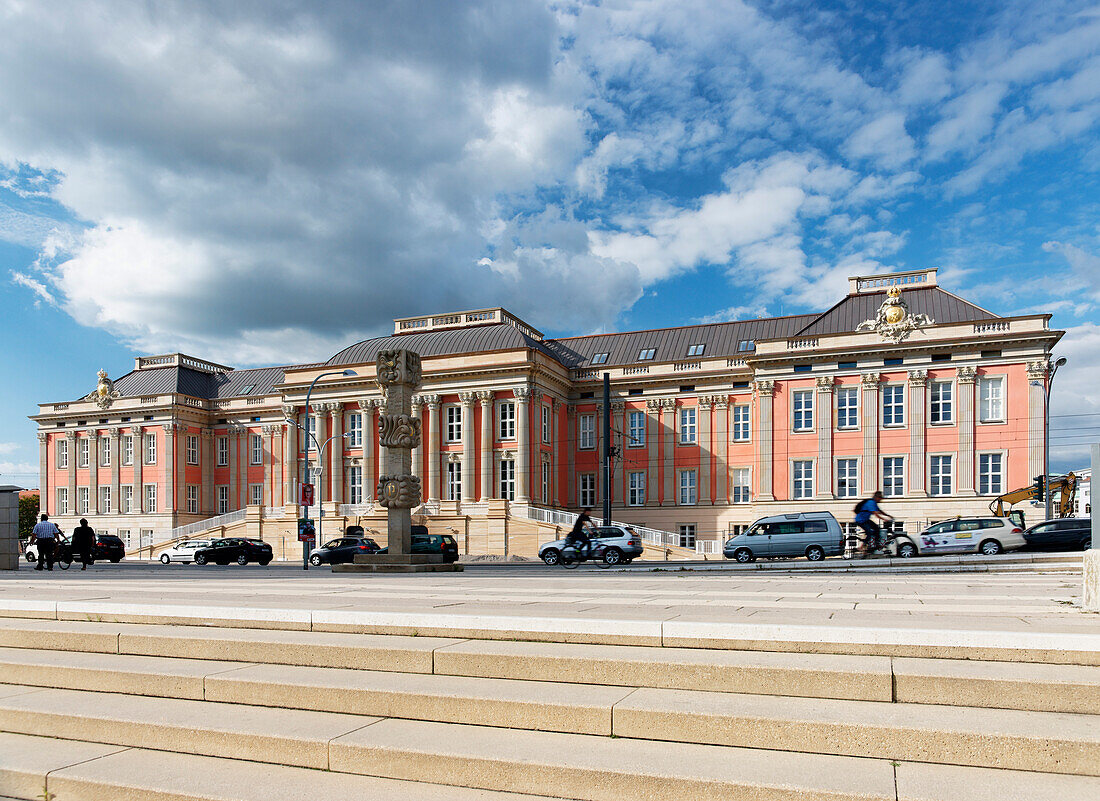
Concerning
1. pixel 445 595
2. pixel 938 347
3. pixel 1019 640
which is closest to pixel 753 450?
pixel 938 347

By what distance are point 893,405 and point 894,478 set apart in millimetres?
4339

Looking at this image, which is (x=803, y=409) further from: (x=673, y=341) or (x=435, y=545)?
(x=435, y=545)

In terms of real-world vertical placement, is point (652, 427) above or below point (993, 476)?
above

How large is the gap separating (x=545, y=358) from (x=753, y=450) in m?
14.9

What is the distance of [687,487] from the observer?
54562mm

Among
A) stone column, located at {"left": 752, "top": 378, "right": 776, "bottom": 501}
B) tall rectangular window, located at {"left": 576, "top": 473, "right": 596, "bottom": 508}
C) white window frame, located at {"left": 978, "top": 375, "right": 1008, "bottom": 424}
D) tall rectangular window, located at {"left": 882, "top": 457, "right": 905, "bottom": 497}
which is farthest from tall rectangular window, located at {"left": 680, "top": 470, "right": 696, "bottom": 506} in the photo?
white window frame, located at {"left": 978, "top": 375, "right": 1008, "bottom": 424}

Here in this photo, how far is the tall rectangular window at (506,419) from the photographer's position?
174 feet

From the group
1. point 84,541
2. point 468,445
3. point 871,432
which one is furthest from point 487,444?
point 84,541

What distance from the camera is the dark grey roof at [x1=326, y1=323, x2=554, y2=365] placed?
54188 millimetres

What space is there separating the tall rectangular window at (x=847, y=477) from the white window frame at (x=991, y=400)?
7.39 meters

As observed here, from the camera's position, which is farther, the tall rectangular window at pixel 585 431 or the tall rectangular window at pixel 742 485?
the tall rectangular window at pixel 585 431

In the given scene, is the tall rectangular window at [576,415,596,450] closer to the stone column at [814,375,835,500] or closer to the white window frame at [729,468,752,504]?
the white window frame at [729,468,752,504]

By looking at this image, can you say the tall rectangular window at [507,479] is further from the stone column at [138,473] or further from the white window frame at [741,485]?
the stone column at [138,473]

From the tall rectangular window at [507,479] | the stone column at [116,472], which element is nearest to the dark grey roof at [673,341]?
the tall rectangular window at [507,479]
